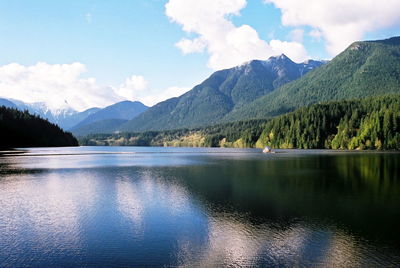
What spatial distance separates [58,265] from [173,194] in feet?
103

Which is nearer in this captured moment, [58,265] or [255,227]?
[58,265]

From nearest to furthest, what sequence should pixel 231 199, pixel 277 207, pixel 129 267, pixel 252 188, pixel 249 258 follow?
pixel 129 267 < pixel 249 258 < pixel 277 207 < pixel 231 199 < pixel 252 188

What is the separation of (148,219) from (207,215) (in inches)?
282

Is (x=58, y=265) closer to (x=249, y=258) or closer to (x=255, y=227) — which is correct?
(x=249, y=258)

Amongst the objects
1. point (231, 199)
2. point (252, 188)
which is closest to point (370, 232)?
point (231, 199)

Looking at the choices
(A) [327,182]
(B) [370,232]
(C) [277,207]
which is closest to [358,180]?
(A) [327,182]

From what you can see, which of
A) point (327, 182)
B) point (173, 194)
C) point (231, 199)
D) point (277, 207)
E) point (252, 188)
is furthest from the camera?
point (327, 182)

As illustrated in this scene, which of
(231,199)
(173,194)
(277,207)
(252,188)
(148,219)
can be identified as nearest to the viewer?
(148,219)

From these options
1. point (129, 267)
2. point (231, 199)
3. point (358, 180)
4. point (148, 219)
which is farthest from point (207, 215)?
point (358, 180)

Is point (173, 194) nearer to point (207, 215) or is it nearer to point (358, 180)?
point (207, 215)

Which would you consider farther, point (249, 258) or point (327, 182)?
point (327, 182)

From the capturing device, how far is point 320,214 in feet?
133

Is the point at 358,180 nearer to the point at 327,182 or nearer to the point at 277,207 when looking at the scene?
the point at 327,182

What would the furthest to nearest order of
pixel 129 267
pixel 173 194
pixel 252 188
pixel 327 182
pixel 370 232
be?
1. pixel 327 182
2. pixel 252 188
3. pixel 173 194
4. pixel 370 232
5. pixel 129 267
